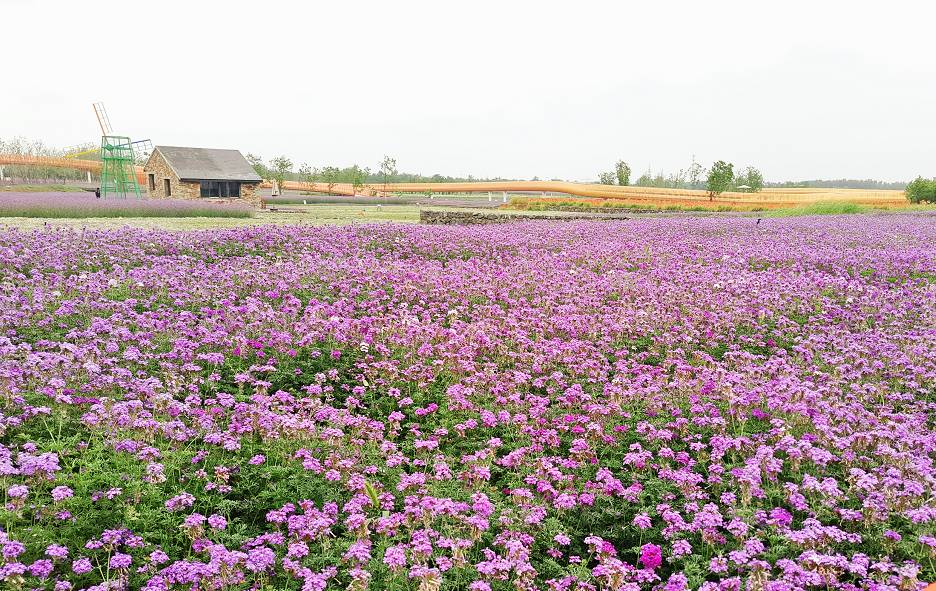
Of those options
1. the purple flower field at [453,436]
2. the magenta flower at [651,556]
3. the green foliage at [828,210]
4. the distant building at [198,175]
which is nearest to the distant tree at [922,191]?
the green foliage at [828,210]

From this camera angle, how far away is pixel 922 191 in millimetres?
55344

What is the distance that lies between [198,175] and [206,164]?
97.4 inches

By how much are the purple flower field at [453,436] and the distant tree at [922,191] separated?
55.1 m

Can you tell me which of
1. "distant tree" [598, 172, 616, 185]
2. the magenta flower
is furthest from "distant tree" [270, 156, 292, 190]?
the magenta flower

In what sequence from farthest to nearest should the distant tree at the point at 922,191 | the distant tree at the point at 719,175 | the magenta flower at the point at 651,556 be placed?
the distant tree at the point at 719,175, the distant tree at the point at 922,191, the magenta flower at the point at 651,556

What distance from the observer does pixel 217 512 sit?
478 centimetres

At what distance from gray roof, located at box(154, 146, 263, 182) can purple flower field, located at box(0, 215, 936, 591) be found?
142 feet

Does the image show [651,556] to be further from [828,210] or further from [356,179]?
[356,179]

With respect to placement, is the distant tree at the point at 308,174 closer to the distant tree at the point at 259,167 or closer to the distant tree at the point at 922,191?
the distant tree at the point at 259,167

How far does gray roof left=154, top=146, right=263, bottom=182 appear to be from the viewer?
52.1 meters

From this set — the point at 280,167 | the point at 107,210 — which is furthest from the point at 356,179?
the point at 107,210

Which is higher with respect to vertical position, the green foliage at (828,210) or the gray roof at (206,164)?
the gray roof at (206,164)

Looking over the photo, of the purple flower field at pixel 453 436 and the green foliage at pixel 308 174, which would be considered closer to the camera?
the purple flower field at pixel 453 436

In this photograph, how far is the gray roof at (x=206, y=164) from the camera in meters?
52.1
